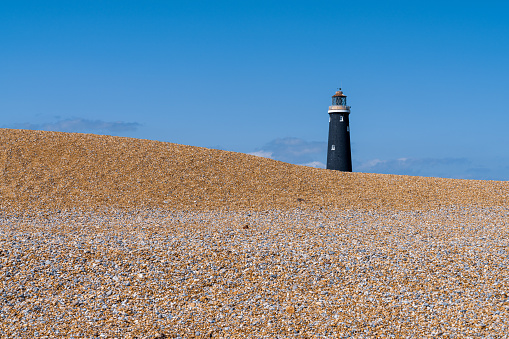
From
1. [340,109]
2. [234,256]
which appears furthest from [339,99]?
[234,256]

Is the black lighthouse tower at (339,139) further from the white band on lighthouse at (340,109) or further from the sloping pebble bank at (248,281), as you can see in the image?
the sloping pebble bank at (248,281)

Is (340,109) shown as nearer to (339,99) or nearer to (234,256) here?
(339,99)

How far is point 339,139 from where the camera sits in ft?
102

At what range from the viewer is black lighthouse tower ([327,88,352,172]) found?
31.0m

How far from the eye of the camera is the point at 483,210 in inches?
750

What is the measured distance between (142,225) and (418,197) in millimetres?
12336

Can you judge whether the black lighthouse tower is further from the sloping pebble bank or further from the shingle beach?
the sloping pebble bank

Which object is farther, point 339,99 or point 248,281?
point 339,99

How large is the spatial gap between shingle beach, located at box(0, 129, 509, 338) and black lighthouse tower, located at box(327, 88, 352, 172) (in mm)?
9488

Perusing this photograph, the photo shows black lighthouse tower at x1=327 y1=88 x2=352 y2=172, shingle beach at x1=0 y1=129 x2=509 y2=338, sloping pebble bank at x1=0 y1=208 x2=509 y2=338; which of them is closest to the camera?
sloping pebble bank at x1=0 y1=208 x2=509 y2=338

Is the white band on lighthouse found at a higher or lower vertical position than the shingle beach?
higher

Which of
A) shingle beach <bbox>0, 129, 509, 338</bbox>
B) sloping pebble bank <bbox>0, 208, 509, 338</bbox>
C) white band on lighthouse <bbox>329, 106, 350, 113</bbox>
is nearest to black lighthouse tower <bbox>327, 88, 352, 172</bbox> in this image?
white band on lighthouse <bbox>329, 106, 350, 113</bbox>

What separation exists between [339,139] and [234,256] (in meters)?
21.3

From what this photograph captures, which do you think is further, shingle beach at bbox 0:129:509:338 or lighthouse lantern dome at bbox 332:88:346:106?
lighthouse lantern dome at bbox 332:88:346:106
